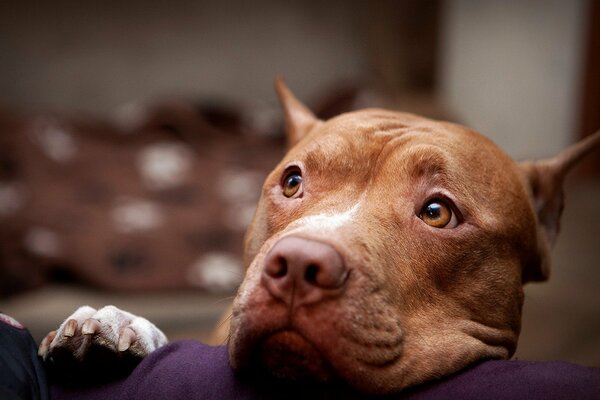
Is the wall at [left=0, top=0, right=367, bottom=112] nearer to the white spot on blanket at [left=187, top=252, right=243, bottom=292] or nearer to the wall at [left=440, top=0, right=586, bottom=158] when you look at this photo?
the wall at [left=440, top=0, right=586, bottom=158]

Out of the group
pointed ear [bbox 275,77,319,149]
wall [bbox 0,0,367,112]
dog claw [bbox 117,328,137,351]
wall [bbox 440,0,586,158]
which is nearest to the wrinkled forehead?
pointed ear [bbox 275,77,319,149]

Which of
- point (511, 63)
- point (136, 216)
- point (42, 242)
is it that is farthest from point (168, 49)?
point (511, 63)

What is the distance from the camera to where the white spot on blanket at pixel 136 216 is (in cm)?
454

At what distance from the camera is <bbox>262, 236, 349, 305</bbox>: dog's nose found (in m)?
1.41

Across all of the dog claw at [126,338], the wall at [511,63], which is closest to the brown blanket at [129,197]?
the wall at [511,63]

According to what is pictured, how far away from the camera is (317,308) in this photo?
1439 millimetres

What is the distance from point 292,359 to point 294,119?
1.32 metres

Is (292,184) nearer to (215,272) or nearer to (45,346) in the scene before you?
(45,346)

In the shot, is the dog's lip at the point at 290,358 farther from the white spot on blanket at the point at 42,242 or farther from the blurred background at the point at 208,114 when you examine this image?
the white spot on blanket at the point at 42,242

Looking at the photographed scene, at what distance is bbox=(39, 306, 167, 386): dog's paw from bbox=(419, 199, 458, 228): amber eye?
83 centimetres

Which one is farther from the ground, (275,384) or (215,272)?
(275,384)

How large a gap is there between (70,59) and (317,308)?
5.27 metres

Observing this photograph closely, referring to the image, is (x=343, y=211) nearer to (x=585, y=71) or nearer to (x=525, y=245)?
(x=525, y=245)

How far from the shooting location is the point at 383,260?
1620mm
